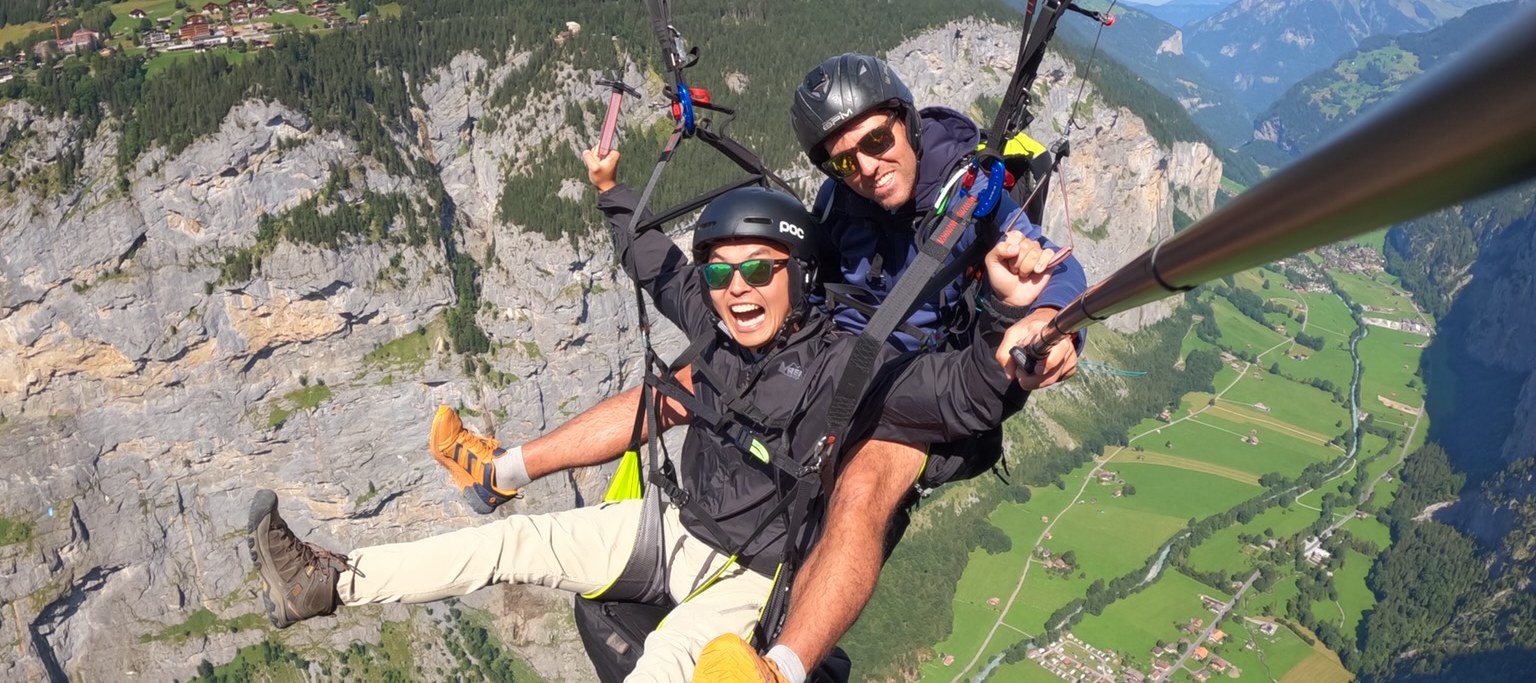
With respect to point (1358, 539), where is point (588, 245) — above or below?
above

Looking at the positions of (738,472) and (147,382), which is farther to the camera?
(147,382)

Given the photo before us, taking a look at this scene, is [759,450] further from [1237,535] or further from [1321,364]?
[1321,364]

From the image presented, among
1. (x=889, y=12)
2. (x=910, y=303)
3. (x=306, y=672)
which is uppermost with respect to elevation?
(x=910, y=303)

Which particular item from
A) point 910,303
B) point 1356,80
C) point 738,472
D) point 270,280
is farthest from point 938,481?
point 1356,80

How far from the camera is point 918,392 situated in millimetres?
5152

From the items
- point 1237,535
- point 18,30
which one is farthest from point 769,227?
point 1237,535

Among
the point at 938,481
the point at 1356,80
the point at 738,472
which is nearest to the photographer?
the point at 938,481

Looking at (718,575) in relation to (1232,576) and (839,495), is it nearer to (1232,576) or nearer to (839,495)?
(839,495)

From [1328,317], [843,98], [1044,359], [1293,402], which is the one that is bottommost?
[1328,317]

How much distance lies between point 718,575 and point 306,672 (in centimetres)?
5606

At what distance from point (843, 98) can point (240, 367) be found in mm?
56491

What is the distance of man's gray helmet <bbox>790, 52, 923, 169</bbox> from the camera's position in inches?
222

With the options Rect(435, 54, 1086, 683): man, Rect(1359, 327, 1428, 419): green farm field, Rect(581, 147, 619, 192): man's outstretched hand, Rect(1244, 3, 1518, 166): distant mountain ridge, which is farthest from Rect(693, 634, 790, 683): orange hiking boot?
Rect(1244, 3, 1518, 166): distant mountain ridge

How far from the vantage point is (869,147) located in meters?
5.71
